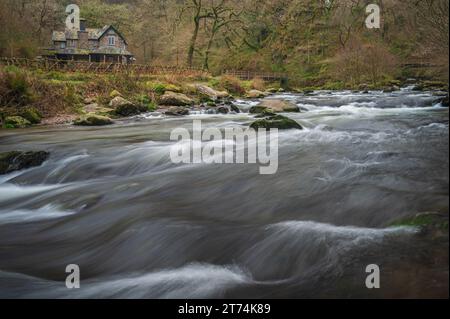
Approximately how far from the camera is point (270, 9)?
44.5 meters

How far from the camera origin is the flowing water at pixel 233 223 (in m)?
3.56

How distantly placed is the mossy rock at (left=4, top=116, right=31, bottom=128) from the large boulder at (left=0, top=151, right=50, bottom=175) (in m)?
6.27

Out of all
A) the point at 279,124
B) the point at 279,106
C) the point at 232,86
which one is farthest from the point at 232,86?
the point at 279,124

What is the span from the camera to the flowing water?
356 centimetres

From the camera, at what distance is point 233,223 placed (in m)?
5.16

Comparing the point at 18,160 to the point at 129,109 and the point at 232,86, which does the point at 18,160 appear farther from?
the point at 232,86

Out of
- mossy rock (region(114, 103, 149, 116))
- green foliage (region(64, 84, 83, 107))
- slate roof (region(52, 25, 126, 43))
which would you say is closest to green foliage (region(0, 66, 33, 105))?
green foliage (region(64, 84, 83, 107))

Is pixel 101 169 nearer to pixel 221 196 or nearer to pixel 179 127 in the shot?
pixel 221 196

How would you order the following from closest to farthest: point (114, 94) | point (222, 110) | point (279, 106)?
point (279, 106), point (222, 110), point (114, 94)

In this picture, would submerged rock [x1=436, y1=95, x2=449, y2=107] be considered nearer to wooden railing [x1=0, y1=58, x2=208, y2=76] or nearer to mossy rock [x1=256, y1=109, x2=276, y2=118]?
mossy rock [x1=256, y1=109, x2=276, y2=118]

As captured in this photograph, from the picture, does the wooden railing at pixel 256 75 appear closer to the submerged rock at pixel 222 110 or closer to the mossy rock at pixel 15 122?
the submerged rock at pixel 222 110

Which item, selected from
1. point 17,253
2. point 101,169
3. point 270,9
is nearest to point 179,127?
point 101,169

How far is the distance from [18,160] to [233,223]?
5122 mm
